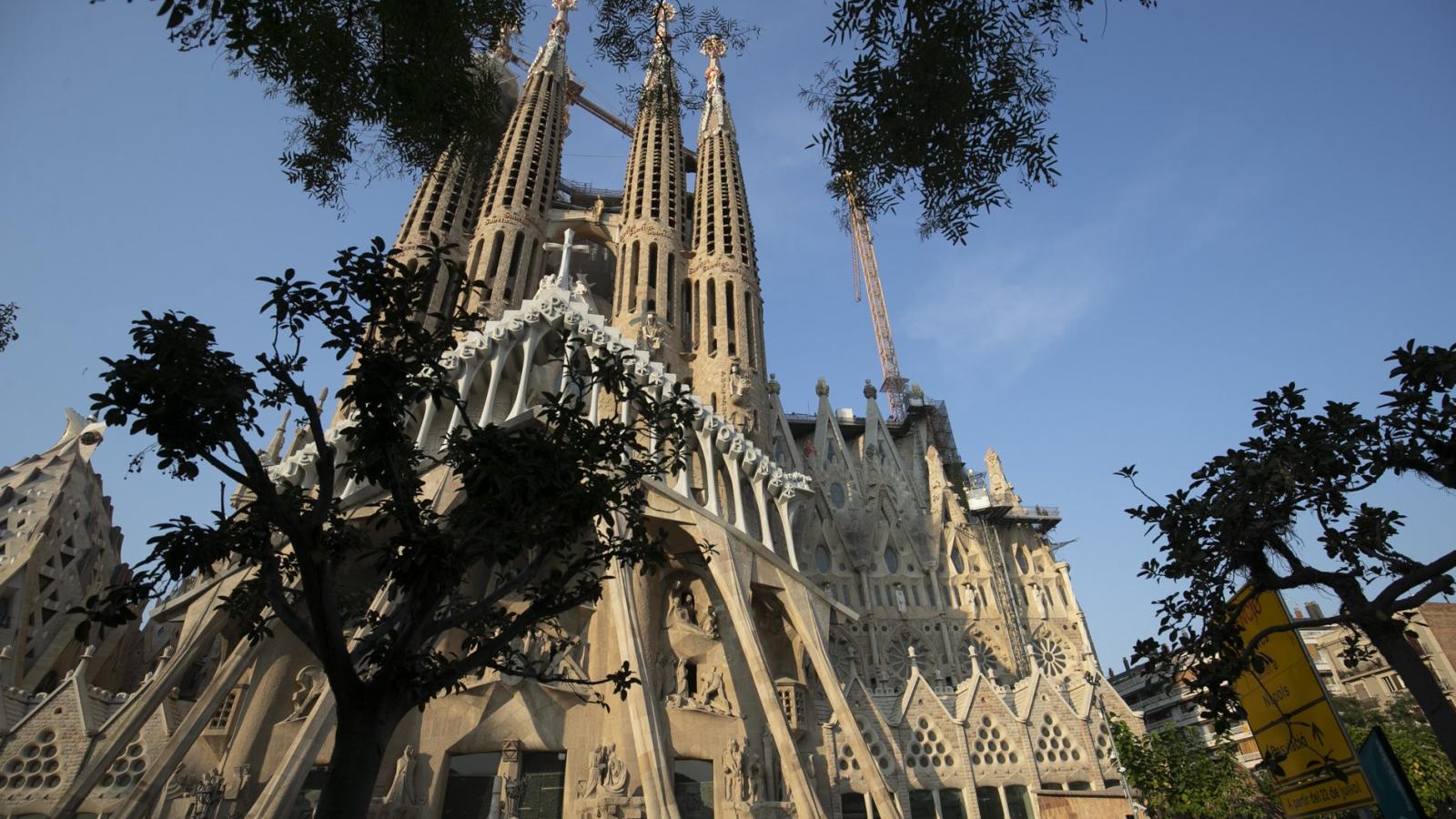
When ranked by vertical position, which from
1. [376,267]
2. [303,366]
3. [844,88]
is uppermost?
[844,88]

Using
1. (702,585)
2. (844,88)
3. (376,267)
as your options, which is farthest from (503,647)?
(702,585)

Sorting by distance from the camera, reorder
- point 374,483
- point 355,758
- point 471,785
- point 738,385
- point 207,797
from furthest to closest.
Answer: point 738,385
point 471,785
point 207,797
point 374,483
point 355,758

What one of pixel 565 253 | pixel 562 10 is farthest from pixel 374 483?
pixel 562 10

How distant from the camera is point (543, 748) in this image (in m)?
17.7

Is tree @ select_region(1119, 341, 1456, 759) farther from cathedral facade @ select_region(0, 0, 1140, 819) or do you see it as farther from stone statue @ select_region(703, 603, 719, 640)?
stone statue @ select_region(703, 603, 719, 640)

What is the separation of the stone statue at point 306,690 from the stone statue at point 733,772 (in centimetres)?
904

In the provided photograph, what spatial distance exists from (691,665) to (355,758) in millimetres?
15994

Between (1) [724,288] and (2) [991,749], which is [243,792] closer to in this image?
(2) [991,749]

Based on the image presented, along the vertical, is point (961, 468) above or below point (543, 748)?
above

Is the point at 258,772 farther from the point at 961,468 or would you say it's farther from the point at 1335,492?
the point at 961,468

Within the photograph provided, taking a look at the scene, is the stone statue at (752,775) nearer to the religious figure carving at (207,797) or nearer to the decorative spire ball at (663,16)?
the religious figure carving at (207,797)

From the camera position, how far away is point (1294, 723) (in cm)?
484

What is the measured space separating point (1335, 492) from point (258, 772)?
2012 cm

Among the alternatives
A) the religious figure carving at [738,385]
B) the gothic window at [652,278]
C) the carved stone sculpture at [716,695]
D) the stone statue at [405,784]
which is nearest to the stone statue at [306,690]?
the stone statue at [405,784]
